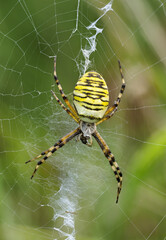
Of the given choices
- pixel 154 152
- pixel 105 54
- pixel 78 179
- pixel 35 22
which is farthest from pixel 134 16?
pixel 78 179

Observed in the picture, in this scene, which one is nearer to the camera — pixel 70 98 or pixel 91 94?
pixel 91 94

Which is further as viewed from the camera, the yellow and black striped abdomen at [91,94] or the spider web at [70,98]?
the spider web at [70,98]

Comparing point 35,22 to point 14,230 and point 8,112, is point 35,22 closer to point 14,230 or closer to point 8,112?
point 8,112

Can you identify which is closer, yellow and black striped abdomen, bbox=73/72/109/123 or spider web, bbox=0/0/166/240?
yellow and black striped abdomen, bbox=73/72/109/123
